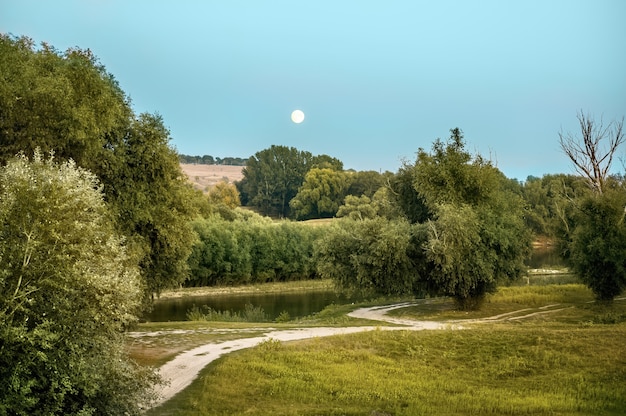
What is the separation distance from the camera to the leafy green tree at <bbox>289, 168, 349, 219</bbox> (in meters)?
133

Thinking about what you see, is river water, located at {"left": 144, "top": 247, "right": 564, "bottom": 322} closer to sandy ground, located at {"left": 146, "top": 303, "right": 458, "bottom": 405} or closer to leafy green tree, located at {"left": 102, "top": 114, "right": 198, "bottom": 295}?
sandy ground, located at {"left": 146, "top": 303, "right": 458, "bottom": 405}

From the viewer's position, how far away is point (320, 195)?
444 ft

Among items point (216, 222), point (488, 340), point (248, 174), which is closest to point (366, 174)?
point (248, 174)

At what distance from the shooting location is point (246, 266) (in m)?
76.0

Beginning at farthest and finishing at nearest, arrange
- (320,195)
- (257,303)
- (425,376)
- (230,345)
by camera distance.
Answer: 1. (320,195)
2. (257,303)
3. (230,345)
4. (425,376)

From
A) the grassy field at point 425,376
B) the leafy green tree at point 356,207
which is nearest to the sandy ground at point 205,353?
the grassy field at point 425,376

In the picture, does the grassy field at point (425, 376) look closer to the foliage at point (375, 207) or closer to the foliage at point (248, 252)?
the foliage at point (375, 207)

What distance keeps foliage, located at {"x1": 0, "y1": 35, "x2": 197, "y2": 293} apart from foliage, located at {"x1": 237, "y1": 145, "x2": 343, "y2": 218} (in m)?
121

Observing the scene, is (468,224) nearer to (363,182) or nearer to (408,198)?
(408,198)

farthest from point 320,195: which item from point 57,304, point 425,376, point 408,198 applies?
point 57,304

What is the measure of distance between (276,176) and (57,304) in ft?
473

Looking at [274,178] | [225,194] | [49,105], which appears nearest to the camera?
[49,105]

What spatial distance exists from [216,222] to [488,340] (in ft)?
192

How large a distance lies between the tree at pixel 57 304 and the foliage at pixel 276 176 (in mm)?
135417
